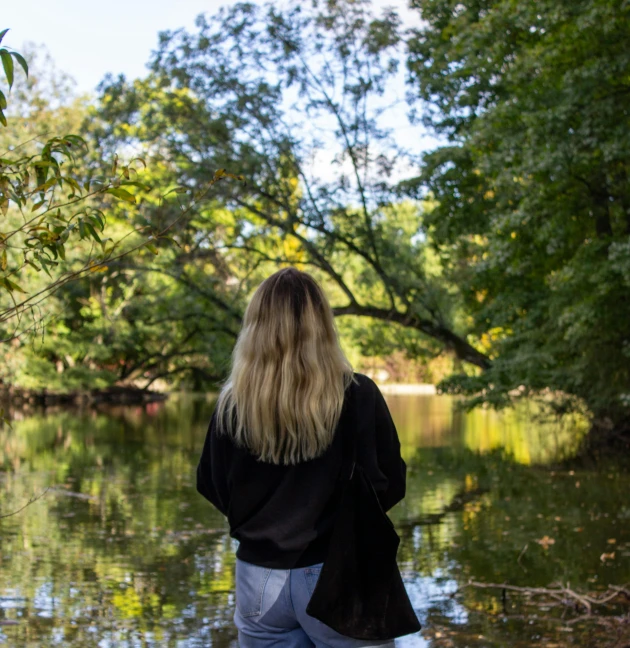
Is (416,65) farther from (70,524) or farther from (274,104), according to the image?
(70,524)

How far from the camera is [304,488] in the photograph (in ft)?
8.09

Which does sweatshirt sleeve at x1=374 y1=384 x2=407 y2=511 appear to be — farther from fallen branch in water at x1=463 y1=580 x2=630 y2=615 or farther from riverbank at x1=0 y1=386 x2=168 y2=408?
riverbank at x1=0 y1=386 x2=168 y2=408

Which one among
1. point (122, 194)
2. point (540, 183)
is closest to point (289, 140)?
point (540, 183)

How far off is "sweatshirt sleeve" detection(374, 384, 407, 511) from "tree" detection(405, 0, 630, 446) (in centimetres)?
975

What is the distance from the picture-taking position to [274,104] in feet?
68.3

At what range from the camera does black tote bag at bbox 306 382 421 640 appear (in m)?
2.38

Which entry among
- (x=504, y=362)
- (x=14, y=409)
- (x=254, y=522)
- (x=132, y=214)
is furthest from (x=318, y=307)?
(x=14, y=409)

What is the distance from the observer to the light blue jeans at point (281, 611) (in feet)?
7.98

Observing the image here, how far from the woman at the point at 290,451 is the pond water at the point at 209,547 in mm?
3929

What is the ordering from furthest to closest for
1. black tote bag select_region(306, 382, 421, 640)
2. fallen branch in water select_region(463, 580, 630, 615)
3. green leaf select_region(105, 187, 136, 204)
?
fallen branch in water select_region(463, 580, 630, 615), green leaf select_region(105, 187, 136, 204), black tote bag select_region(306, 382, 421, 640)

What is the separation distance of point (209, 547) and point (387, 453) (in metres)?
7.59

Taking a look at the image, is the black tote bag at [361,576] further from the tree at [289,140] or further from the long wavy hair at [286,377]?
the tree at [289,140]

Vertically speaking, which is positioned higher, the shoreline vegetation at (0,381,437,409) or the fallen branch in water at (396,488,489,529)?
the fallen branch in water at (396,488,489,529)

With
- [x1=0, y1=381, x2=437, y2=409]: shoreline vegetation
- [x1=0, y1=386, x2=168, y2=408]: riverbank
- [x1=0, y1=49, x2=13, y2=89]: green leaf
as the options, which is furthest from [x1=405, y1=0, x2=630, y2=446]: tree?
[x1=0, y1=386, x2=168, y2=408]: riverbank
